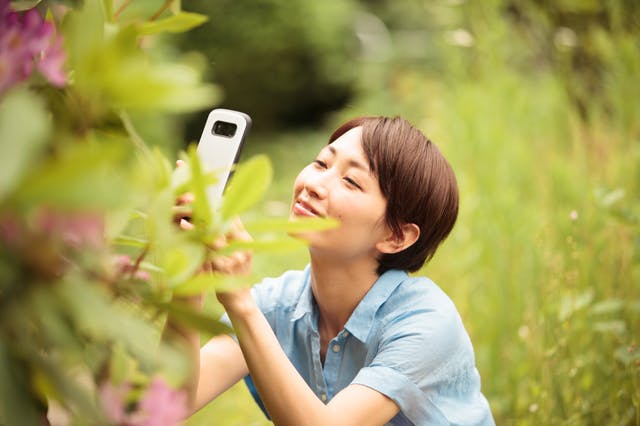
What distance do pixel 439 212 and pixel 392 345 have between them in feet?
0.94

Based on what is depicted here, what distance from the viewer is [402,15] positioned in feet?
25.1

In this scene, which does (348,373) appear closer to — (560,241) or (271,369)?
(271,369)

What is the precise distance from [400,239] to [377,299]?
0.12 metres

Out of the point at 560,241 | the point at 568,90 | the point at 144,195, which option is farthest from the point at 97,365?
the point at 568,90

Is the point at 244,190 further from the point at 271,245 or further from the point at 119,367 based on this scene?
the point at 119,367

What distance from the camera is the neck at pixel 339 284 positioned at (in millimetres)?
1376

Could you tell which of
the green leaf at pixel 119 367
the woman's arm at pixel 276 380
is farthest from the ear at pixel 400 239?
the green leaf at pixel 119 367

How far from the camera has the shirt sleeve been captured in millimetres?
1248

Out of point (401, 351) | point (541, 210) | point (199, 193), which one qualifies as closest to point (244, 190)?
point (199, 193)

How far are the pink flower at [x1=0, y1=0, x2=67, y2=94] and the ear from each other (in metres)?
0.86

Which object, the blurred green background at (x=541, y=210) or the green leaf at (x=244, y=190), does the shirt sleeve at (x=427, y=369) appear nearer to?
the blurred green background at (x=541, y=210)

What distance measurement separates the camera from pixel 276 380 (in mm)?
1067

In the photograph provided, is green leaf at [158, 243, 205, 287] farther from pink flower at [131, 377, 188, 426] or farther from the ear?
the ear

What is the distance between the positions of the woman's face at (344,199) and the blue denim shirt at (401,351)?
12 cm
